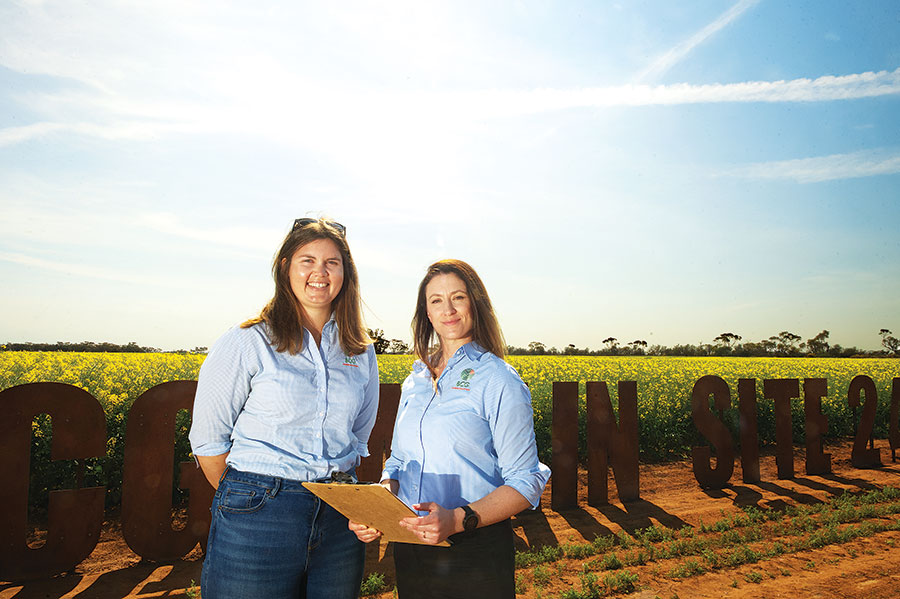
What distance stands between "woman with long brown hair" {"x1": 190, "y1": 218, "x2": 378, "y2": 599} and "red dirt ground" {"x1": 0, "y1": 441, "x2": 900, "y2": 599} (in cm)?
286

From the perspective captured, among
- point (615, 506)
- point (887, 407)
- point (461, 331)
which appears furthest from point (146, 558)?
point (887, 407)

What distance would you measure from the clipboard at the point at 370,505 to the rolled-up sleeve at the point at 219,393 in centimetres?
41

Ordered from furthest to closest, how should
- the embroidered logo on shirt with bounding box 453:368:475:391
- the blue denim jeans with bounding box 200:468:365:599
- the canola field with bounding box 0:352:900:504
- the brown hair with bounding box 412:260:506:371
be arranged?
the canola field with bounding box 0:352:900:504 → the brown hair with bounding box 412:260:506:371 → the embroidered logo on shirt with bounding box 453:368:475:391 → the blue denim jeans with bounding box 200:468:365:599

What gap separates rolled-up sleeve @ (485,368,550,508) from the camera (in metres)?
2.14

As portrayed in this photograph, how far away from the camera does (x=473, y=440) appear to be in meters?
2.21

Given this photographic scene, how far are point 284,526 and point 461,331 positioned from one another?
3.09 feet

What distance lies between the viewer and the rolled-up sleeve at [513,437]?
7.02 feet

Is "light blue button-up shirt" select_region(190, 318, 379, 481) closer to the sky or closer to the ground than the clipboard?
closer to the sky

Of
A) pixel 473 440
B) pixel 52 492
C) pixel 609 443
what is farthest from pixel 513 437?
pixel 609 443

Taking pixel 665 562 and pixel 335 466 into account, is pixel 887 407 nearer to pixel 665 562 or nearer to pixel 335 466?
pixel 665 562

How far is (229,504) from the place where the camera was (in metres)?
2.02

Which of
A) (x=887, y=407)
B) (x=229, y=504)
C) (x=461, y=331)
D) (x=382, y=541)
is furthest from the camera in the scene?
(x=887, y=407)

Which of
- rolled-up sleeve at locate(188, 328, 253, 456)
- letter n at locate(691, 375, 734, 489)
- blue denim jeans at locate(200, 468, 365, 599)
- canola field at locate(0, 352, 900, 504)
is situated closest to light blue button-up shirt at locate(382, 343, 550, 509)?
blue denim jeans at locate(200, 468, 365, 599)

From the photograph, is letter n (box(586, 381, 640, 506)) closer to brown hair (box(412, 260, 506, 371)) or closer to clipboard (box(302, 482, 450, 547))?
brown hair (box(412, 260, 506, 371))
